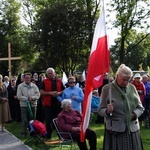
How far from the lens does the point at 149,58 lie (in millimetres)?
77438

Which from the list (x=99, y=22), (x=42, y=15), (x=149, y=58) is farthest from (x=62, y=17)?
(x=149, y=58)

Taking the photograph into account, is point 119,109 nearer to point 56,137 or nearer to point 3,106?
point 56,137

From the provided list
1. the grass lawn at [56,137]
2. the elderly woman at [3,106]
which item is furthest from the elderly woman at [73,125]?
the elderly woman at [3,106]

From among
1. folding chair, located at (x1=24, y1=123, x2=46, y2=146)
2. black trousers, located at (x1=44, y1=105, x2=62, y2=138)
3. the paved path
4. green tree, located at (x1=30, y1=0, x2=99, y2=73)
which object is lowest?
the paved path

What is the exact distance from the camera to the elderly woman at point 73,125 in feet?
22.3

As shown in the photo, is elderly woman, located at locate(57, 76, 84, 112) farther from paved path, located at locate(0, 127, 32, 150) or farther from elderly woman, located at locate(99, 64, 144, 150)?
elderly woman, located at locate(99, 64, 144, 150)

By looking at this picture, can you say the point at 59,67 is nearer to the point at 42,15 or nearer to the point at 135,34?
the point at 42,15

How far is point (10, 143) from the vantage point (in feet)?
29.1

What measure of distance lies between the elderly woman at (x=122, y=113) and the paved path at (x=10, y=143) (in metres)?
3.82

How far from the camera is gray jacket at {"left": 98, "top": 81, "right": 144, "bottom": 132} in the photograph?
4594 millimetres

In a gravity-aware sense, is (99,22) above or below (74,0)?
below

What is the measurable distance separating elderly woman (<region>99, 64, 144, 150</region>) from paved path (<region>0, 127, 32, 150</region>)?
3819 mm

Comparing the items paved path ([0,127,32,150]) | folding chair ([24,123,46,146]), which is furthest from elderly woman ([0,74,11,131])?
folding chair ([24,123,46,146])

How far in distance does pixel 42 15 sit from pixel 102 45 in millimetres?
24487
